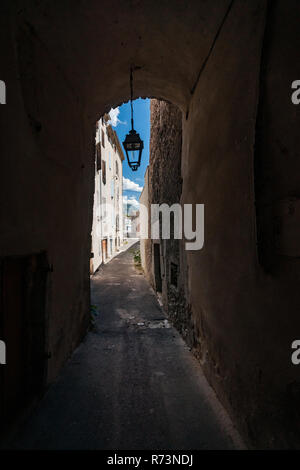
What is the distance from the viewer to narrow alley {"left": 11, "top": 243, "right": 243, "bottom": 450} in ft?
7.47

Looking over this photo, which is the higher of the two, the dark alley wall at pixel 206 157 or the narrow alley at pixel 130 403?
the dark alley wall at pixel 206 157

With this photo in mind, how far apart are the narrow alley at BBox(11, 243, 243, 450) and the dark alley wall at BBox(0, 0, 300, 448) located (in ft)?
0.86

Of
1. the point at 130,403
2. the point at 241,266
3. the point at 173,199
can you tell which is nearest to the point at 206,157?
the point at 241,266

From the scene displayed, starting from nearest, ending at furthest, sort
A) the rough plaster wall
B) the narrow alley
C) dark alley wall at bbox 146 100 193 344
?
the rough plaster wall, the narrow alley, dark alley wall at bbox 146 100 193 344

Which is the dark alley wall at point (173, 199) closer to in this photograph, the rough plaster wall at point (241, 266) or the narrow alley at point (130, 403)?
the narrow alley at point (130, 403)

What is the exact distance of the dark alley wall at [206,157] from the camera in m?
1.73

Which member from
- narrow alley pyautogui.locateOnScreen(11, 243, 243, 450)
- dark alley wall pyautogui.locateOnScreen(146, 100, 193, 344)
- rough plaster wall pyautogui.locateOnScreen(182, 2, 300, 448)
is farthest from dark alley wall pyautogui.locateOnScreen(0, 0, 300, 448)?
dark alley wall pyautogui.locateOnScreen(146, 100, 193, 344)

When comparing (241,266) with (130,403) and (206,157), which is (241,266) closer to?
(206,157)

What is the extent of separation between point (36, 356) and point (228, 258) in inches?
106

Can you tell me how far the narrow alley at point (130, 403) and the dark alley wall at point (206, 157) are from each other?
0.26 m

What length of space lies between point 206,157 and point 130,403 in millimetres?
3449

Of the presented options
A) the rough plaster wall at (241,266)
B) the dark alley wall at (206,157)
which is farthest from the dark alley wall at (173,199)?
the rough plaster wall at (241,266)

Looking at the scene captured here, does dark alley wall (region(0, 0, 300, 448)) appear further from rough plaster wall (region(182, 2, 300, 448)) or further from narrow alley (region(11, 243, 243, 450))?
narrow alley (region(11, 243, 243, 450))
